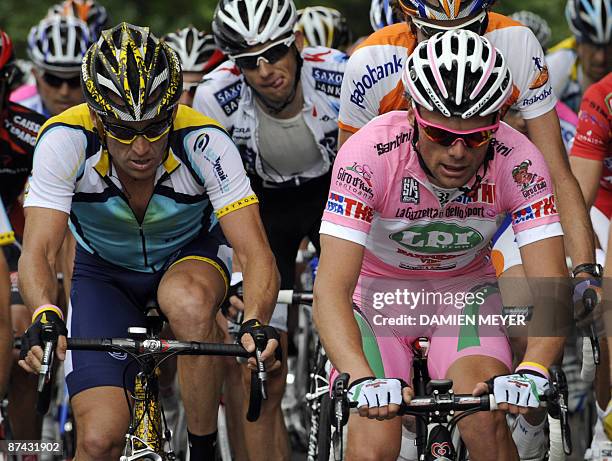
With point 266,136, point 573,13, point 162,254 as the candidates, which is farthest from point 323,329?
point 573,13

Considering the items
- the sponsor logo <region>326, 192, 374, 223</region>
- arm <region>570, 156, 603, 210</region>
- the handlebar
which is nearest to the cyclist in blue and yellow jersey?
the handlebar

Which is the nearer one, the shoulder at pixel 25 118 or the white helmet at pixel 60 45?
the shoulder at pixel 25 118

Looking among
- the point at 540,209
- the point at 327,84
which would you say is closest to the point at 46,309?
the point at 540,209

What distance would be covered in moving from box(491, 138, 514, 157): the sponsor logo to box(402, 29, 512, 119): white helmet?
0.85 ft

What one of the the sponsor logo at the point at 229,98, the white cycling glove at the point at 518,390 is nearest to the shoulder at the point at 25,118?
the the sponsor logo at the point at 229,98

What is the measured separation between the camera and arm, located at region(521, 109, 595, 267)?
6.69m

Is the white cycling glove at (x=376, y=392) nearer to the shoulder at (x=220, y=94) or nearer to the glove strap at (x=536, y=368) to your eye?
the glove strap at (x=536, y=368)

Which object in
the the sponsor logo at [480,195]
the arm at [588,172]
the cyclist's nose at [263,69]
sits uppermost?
the cyclist's nose at [263,69]

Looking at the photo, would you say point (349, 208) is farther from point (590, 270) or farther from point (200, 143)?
point (590, 270)

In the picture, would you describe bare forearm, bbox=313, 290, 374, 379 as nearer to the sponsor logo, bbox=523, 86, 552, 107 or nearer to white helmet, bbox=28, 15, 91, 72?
the sponsor logo, bbox=523, 86, 552, 107

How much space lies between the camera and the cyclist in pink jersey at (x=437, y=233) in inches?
223

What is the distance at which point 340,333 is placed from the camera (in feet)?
18.4

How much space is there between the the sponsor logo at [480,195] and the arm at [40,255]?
6.01ft

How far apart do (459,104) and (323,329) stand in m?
1.08
